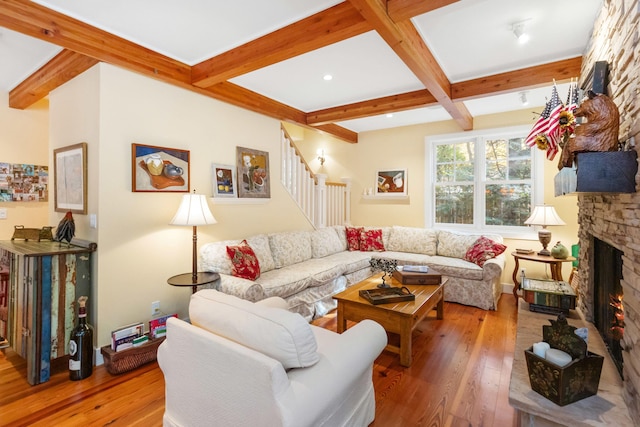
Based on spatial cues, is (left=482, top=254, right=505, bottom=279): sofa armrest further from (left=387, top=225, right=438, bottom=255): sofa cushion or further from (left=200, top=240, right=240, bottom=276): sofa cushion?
(left=200, top=240, right=240, bottom=276): sofa cushion

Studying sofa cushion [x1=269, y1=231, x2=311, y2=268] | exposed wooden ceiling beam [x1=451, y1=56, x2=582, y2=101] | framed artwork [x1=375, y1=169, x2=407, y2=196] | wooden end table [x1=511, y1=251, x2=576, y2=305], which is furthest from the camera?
framed artwork [x1=375, y1=169, x2=407, y2=196]

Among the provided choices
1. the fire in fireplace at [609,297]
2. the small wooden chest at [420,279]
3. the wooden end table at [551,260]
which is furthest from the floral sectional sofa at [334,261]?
the fire in fireplace at [609,297]

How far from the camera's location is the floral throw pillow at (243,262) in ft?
10.0

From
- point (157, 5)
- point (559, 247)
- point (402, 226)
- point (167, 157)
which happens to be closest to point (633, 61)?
point (157, 5)

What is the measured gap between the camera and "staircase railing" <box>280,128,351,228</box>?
4543 mm

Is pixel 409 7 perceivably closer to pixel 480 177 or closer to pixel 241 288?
pixel 241 288

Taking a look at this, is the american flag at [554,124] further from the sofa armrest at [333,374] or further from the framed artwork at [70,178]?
the framed artwork at [70,178]

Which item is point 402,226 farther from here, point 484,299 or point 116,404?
point 116,404

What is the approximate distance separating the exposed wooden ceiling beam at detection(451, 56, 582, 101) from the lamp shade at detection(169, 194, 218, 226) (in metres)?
2.91

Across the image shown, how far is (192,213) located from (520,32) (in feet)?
9.87

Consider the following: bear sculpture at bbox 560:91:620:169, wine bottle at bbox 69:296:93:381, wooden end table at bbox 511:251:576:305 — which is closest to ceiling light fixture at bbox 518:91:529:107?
wooden end table at bbox 511:251:576:305

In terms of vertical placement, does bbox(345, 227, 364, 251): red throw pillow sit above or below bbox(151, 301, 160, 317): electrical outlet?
above

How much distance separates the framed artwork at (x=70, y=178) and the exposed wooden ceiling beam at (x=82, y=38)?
77cm

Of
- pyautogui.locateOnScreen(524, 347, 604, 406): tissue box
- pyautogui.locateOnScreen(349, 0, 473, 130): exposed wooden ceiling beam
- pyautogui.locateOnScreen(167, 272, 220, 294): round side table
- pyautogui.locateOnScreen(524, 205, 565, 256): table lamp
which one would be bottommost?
pyautogui.locateOnScreen(524, 347, 604, 406): tissue box
